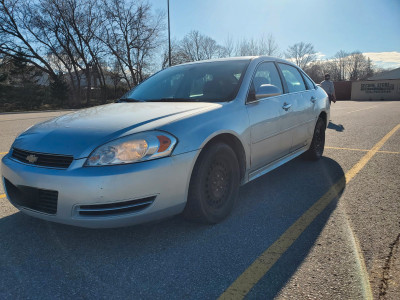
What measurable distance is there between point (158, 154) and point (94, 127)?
61cm

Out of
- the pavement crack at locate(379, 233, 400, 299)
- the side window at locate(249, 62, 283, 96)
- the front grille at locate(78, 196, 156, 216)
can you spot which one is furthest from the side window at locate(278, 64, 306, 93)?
the front grille at locate(78, 196, 156, 216)

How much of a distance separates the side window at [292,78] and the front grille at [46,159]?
2902 mm

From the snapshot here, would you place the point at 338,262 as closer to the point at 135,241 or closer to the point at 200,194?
the point at 200,194

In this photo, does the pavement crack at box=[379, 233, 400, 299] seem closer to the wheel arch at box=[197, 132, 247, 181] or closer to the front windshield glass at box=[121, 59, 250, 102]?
the wheel arch at box=[197, 132, 247, 181]

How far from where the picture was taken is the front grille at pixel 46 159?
2.17 meters

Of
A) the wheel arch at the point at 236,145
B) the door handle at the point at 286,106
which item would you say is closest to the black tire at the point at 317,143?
the door handle at the point at 286,106

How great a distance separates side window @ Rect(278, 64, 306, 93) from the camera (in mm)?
4070

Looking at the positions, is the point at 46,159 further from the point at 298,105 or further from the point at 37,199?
the point at 298,105

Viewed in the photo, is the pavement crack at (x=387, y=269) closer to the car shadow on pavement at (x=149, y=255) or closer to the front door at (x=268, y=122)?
the car shadow on pavement at (x=149, y=255)

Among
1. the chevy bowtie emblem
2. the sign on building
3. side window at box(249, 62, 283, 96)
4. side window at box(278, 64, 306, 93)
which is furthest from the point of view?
the sign on building

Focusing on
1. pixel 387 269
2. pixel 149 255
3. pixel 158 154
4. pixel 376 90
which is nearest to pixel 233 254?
pixel 149 255

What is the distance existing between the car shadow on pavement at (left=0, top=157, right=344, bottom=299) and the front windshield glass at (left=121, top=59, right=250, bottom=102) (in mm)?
1203

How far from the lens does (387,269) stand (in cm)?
203

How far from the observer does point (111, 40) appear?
110ft
